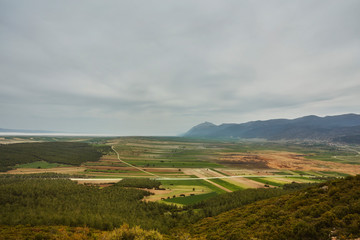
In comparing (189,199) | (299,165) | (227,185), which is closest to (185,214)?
(189,199)

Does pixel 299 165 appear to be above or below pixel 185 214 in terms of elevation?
below

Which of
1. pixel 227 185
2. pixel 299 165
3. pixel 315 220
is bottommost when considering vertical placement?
pixel 299 165

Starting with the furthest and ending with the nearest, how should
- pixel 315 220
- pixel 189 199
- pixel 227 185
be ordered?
pixel 227 185 < pixel 189 199 < pixel 315 220

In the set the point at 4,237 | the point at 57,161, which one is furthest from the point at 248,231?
the point at 57,161

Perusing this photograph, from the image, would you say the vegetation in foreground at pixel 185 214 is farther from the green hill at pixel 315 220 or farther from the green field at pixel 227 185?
the green field at pixel 227 185

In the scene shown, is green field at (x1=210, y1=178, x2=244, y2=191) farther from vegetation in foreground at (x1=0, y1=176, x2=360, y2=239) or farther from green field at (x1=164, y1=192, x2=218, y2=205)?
vegetation in foreground at (x1=0, y1=176, x2=360, y2=239)

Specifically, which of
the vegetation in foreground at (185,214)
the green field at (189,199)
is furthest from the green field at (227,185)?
the vegetation in foreground at (185,214)

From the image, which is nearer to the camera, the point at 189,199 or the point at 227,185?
the point at 189,199

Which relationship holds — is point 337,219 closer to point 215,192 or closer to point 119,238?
point 119,238

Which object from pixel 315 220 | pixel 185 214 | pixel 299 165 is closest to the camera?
pixel 315 220

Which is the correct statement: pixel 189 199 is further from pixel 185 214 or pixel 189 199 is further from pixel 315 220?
pixel 315 220

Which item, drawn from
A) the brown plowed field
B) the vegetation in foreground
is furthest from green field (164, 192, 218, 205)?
the brown plowed field
